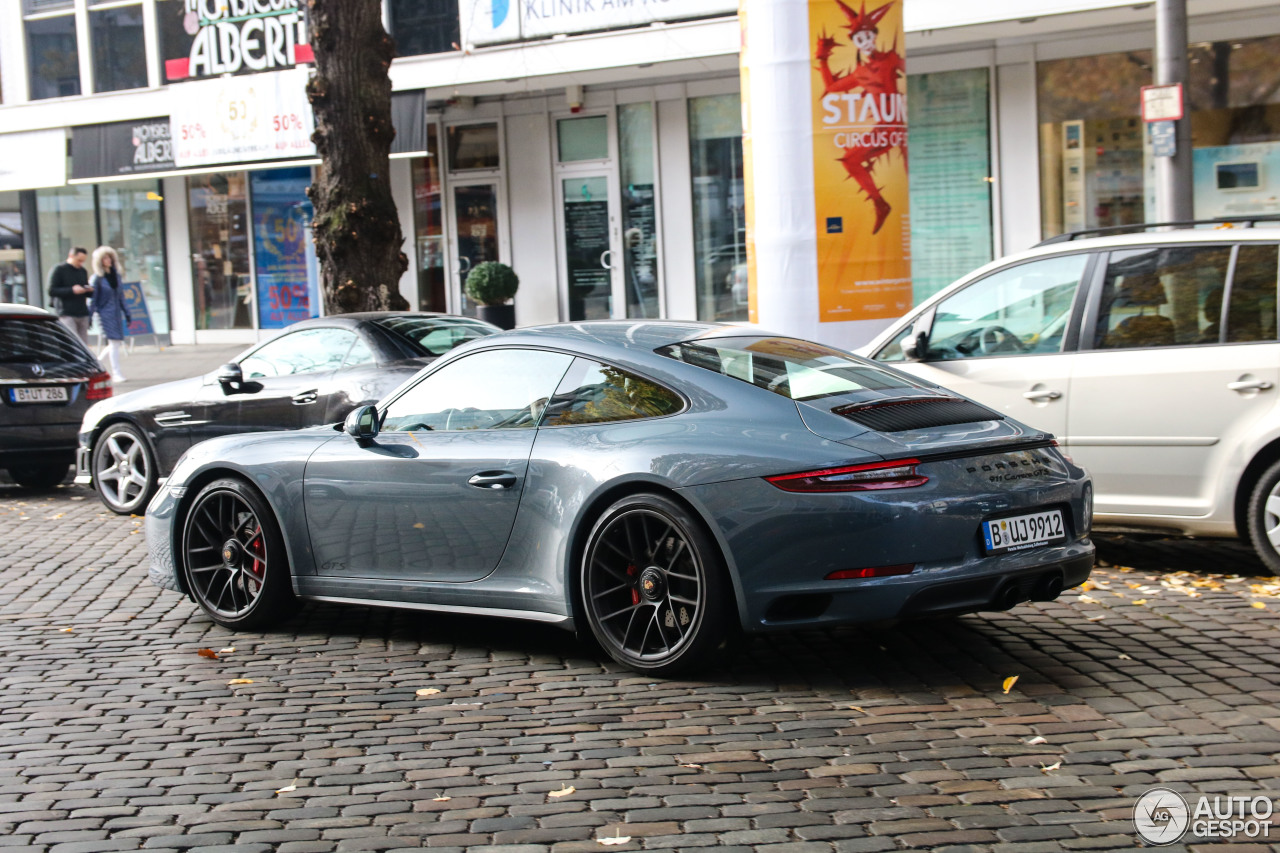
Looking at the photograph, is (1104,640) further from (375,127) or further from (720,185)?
(720,185)

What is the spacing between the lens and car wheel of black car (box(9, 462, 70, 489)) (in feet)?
42.1

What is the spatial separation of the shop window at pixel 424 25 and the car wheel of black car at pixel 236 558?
14521 millimetres

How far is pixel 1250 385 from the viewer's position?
668 cm

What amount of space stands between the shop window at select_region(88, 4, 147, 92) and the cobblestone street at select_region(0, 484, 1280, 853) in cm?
1936

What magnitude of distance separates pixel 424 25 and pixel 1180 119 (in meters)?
12.8

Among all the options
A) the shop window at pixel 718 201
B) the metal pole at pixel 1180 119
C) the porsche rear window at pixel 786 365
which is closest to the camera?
the porsche rear window at pixel 786 365

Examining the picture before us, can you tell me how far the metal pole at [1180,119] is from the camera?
10477mm

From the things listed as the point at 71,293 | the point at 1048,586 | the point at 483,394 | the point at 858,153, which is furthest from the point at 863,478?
the point at 71,293

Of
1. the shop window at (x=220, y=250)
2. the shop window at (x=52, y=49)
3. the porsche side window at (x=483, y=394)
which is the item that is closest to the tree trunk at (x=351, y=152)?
the porsche side window at (x=483, y=394)

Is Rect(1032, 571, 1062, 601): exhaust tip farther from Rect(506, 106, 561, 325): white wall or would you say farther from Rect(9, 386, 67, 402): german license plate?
Rect(506, 106, 561, 325): white wall

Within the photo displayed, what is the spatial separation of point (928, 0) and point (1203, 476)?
10.6 m

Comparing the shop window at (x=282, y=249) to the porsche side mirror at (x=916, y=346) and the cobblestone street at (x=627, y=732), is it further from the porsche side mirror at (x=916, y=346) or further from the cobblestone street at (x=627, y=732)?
the cobblestone street at (x=627, y=732)

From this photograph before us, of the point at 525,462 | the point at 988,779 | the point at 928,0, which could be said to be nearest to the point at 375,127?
the point at 928,0

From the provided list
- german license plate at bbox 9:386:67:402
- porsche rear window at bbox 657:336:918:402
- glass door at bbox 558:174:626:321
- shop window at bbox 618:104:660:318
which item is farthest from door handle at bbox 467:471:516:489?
glass door at bbox 558:174:626:321
